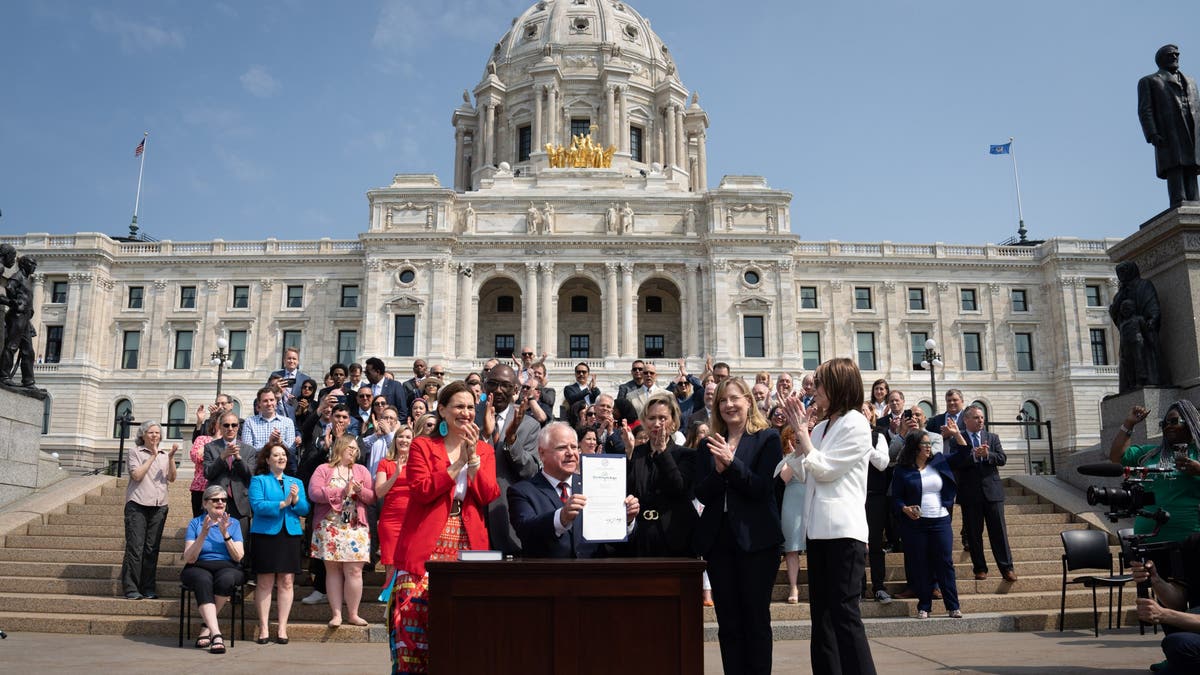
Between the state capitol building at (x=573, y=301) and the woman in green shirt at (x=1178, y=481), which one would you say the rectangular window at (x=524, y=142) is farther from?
the woman in green shirt at (x=1178, y=481)

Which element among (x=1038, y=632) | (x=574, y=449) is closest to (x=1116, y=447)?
(x=1038, y=632)

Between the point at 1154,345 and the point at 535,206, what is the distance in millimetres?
41376

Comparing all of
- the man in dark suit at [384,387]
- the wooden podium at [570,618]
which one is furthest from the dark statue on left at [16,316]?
the wooden podium at [570,618]

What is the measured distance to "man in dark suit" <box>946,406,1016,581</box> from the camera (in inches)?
440

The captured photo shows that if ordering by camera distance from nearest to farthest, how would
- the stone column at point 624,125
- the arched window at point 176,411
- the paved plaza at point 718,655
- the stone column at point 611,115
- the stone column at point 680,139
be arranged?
the paved plaza at point 718,655, the arched window at point 176,411, the stone column at point 611,115, the stone column at point 624,125, the stone column at point 680,139

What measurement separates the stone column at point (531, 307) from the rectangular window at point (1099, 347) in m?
33.2

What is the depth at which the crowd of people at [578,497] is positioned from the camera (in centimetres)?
568

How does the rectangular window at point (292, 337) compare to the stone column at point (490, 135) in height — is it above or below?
below

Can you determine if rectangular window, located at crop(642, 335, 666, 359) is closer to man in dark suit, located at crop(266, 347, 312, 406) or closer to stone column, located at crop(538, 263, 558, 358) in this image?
stone column, located at crop(538, 263, 558, 358)

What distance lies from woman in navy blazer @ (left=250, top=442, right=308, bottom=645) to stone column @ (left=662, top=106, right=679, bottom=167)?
6171 centimetres

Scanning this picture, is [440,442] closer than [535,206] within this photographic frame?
Yes

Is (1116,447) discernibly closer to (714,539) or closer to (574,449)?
(714,539)

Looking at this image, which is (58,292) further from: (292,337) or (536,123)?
(536,123)

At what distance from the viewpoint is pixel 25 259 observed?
14.8 meters
